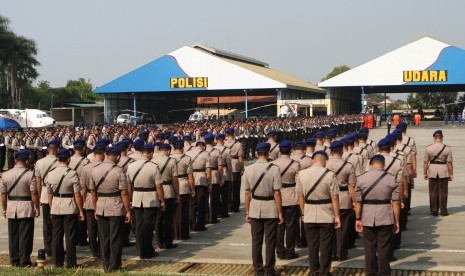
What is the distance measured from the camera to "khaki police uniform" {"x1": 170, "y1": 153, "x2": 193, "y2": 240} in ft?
34.9

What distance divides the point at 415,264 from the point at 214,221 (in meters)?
4.62

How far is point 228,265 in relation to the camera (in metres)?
8.82

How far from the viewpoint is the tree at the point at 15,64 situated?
6762 cm

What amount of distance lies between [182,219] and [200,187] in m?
0.94

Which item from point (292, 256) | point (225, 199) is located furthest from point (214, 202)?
point (292, 256)

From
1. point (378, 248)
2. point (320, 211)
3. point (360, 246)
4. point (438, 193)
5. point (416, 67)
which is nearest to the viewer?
point (378, 248)

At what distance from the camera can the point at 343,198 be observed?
8.91 metres

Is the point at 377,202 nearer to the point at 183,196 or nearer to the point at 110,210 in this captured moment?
the point at 110,210

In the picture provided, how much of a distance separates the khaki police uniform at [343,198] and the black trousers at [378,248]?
1.23 metres

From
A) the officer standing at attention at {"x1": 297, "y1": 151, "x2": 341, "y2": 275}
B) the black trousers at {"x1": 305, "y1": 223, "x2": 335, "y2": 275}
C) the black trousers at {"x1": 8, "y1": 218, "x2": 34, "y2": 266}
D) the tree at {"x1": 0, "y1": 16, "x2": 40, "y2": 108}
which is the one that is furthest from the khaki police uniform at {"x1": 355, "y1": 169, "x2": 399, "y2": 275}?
the tree at {"x1": 0, "y1": 16, "x2": 40, "y2": 108}

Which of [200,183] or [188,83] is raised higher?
[188,83]

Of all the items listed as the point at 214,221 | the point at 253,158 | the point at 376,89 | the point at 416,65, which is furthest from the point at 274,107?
the point at 214,221

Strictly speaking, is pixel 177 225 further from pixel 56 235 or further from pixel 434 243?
pixel 434 243

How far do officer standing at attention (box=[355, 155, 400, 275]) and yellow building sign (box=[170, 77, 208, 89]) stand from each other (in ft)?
147
